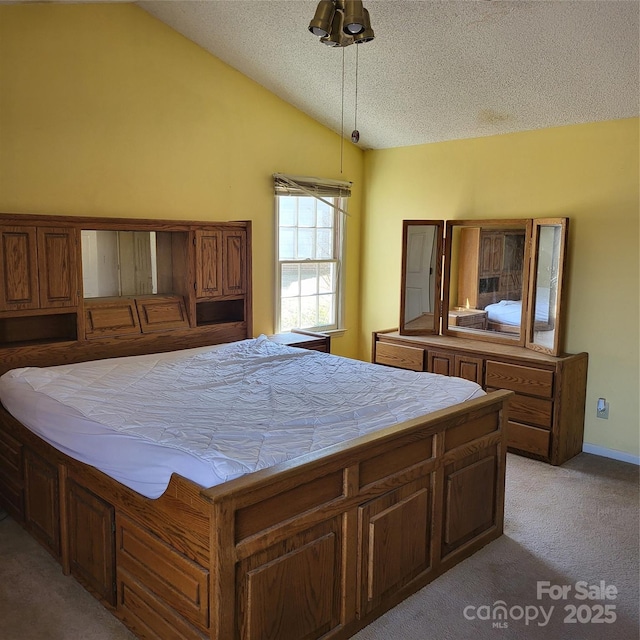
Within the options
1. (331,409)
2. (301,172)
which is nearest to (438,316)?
(301,172)

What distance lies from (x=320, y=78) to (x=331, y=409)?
2644mm

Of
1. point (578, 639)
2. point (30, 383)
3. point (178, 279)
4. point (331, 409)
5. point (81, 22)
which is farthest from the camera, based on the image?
point (178, 279)

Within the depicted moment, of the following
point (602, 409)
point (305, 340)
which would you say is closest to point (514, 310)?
point (602, 409)

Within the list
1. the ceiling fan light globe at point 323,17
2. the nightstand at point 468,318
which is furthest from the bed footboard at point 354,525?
the nightstand at point 468,318

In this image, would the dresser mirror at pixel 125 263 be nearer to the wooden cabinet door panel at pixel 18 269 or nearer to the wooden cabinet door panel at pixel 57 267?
the wooden cabinet door panel at pixel 57 267

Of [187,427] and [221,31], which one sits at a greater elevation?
[221,31]

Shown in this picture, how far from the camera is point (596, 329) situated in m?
4.11

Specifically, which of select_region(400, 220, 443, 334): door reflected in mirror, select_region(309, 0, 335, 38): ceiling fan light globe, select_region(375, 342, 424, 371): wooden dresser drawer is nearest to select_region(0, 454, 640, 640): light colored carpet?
select_region(375, 342, 424, 371): wooden dresser drawer

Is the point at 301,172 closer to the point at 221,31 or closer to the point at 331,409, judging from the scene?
the point at 221,31

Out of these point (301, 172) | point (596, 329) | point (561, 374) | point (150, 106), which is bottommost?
point (561, 374)

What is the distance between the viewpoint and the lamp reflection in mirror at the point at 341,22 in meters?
2.38

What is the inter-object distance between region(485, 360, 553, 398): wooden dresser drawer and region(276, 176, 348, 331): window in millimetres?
1636

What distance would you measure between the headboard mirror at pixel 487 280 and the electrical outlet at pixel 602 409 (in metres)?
0.50

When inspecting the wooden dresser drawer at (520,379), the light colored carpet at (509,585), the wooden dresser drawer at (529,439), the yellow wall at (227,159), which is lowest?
the light colored carpet at (509,585)
